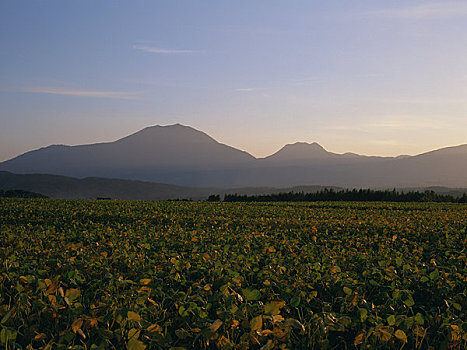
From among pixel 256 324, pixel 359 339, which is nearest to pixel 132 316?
pixel 256 324

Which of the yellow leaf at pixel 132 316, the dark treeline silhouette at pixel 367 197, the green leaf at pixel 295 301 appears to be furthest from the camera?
the dark treeline silhouette at pixel 367 197

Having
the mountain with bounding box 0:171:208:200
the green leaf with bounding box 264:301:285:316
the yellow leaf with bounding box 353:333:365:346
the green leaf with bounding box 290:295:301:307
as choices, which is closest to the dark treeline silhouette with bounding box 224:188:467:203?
the green leaf with bounding box 290:295:301:307

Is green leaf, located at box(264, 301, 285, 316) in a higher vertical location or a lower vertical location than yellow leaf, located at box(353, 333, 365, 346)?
higher

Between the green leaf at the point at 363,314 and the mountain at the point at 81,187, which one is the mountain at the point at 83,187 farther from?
the green leaf at the point at 363,314

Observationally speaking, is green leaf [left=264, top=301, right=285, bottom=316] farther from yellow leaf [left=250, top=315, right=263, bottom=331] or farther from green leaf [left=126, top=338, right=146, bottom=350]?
green leaf [left=126, top=338, right=146, bottom=350]

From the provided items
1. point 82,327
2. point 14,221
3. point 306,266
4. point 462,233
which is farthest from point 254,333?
point 14,221

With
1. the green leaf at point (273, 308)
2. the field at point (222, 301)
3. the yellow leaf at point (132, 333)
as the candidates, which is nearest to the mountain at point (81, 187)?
the field at point (222, 301)

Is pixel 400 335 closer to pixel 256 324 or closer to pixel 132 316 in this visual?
pixel 256 324

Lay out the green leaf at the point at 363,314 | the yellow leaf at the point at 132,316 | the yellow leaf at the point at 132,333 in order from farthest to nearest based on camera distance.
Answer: the green leaf at the point at 363,314, the yellow leaf at the point at 132,316, the yellow leaf at the point at 132,333

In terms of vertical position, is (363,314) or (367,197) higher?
(367,197)

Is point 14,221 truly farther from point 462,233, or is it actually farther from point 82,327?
point 462,233

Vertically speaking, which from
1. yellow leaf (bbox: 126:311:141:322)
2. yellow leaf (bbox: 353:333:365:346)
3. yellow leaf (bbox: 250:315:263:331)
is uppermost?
yellow leaf (bbox: 126:311:141:322)

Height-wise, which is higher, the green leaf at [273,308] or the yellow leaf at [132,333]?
the green leaf at [273,308]

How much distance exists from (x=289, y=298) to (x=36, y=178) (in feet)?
480
